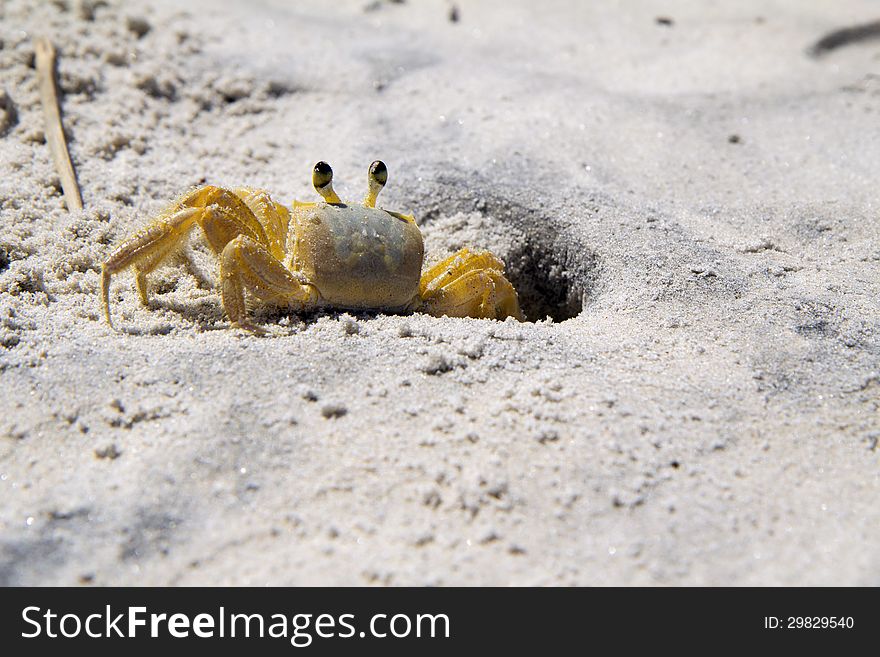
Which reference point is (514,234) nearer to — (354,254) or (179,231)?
(354,254)

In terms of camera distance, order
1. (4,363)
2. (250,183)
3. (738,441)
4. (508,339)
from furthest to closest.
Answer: (250,183) → (508,339) → (4,363) → (738,441)

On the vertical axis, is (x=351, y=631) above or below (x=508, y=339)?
below

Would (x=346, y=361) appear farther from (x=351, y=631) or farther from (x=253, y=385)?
(x=351, y=631)

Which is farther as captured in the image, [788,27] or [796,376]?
[788,27]

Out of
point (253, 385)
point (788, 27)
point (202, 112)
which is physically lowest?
point (253, 385)

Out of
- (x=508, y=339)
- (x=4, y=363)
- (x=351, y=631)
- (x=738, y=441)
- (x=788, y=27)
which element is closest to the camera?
(x=351, y=631)

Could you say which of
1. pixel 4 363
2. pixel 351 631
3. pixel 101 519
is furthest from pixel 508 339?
pixel 4 363

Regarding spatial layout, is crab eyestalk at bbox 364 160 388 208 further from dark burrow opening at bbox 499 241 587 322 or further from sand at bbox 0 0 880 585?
dark burrow opening at bbox 499 241 587 322

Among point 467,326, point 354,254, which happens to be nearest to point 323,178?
point 354,254
